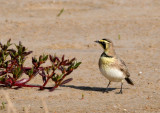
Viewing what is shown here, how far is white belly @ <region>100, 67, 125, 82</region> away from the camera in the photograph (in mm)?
8352

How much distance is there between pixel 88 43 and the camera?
12.0 m

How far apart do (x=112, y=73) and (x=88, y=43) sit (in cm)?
372

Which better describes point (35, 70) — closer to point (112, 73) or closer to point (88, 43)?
point (112, 73)

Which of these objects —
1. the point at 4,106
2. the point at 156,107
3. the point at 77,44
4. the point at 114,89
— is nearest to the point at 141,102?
the point at 156,107

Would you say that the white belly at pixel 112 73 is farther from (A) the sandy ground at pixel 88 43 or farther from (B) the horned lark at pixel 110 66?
(A) the sandy ground at pixel 88 43

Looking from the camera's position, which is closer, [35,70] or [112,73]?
[35,70]

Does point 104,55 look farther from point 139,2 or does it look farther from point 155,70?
point 139,2

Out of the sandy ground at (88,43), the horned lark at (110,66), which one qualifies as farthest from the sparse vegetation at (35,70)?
the horned lark at (110,66)

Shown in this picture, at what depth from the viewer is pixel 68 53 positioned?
11.0 meters

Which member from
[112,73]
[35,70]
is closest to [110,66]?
[112,73]

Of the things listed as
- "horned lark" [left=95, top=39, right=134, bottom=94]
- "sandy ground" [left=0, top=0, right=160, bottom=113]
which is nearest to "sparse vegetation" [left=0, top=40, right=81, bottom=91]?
"sandy ground" [left=0, top=0, right=160, bottom=113]

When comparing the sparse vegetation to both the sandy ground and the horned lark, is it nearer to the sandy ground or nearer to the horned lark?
the sandy ground

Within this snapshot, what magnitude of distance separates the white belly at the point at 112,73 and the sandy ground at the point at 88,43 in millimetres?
263

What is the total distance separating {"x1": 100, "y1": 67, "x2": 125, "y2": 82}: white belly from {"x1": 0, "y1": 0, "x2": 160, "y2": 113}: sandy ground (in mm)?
263
